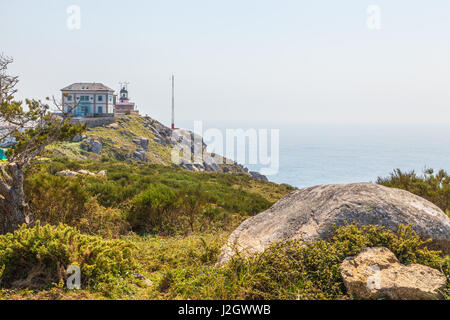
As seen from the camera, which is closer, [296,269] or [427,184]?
[296,269]

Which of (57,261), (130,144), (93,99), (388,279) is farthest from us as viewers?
(93,99)

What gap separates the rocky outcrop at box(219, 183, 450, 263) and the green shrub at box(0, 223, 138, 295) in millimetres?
1786

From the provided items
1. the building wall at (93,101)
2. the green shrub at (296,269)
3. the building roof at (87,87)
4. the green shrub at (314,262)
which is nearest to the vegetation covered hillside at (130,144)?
the building wall at (93,101)

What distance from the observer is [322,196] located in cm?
701

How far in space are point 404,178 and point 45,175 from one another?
11.9m

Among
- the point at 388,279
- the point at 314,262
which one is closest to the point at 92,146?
the point at 314,262

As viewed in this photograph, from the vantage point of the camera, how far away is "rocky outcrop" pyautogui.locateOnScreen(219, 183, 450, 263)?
238 inches

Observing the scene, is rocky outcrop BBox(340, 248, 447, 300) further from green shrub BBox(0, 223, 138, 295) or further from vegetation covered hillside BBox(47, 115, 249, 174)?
vegetation covered hillside BBox(47, 115, 249, 174)

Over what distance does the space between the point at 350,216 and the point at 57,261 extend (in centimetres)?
484

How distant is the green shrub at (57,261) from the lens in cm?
545

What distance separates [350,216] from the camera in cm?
614

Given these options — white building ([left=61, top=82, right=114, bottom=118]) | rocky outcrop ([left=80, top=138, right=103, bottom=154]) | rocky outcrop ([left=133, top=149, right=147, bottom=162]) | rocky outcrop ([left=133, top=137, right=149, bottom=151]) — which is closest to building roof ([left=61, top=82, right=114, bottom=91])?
white building ([left=61, top=82, right=114, bottom=118])

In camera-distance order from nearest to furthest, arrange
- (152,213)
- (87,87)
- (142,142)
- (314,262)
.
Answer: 1. (314,262)
2. (152,213)
3. (142,142)
4. (87,87)

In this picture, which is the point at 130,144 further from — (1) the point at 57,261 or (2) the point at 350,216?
(2) the point at 350,216
